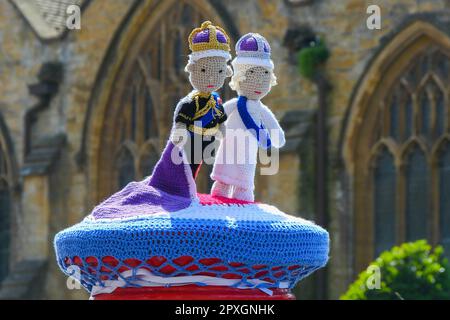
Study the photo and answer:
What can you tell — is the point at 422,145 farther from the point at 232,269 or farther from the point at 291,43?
Result: the point at 232,269

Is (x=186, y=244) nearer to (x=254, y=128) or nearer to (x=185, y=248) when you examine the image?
(x=185, y=248)

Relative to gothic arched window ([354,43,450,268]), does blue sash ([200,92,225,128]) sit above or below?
above

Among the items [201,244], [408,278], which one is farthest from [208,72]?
[408,278]

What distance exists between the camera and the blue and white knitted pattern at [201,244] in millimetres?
4633

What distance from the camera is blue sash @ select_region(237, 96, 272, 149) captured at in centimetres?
538

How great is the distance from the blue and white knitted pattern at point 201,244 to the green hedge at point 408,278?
883cm

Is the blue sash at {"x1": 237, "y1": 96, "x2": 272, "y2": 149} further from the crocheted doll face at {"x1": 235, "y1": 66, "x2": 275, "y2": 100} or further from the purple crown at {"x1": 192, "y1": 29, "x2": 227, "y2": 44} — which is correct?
the purple crown at {"x1": 192, "y1": 29, "x2": 227, "y2": 44}

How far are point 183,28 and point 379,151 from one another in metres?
4.92

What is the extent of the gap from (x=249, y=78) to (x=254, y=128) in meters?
0.21

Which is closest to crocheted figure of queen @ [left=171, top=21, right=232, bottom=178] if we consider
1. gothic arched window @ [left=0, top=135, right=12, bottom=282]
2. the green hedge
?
the green hedge

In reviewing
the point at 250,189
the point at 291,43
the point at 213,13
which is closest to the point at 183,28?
the point at 213,13

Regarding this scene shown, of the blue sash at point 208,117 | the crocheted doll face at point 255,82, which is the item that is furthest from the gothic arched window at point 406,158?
the blue sash at point 208,117

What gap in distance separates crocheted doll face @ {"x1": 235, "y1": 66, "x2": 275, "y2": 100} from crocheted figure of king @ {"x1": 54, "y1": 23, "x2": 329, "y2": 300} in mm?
556

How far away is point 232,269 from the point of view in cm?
469
